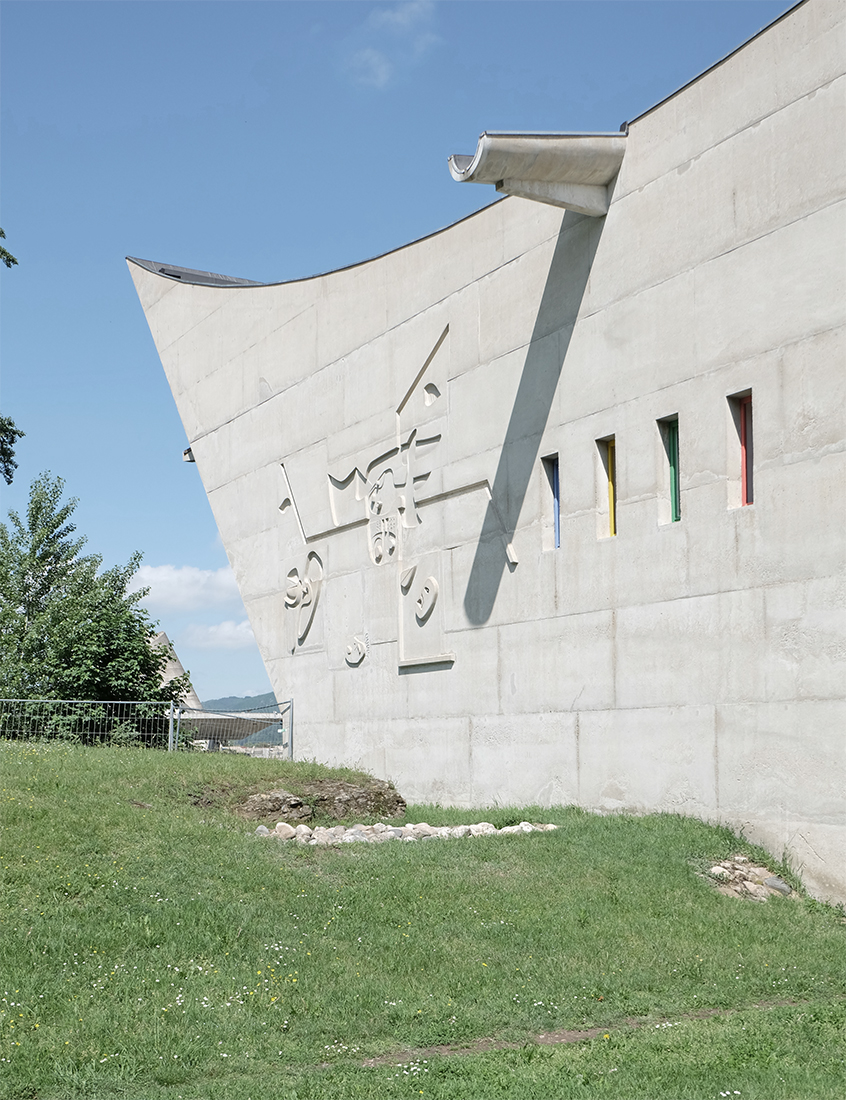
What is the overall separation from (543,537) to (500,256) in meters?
4.50

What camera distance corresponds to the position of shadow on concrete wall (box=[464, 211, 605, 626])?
1587 cm

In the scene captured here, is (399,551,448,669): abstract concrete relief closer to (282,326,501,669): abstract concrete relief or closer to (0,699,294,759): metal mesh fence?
(282,326,501,669): abstract concrete relief

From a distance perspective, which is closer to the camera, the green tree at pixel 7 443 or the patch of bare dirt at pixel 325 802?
the patch of bare dirt at pixel 325 802

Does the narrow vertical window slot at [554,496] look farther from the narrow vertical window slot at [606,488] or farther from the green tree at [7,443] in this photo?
the green tree at [7,443]

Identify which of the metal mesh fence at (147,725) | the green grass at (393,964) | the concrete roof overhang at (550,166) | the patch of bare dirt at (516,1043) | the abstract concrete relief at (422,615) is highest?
the concrete roof overhang at (550,166)

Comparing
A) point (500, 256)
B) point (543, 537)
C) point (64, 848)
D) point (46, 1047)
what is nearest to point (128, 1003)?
point (46, 1047)

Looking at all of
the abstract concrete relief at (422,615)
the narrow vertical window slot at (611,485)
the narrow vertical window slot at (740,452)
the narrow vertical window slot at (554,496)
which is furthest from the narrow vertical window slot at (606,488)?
the abstract concrete relief at (422,615)

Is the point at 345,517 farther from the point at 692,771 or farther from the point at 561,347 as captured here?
the point at 692,771

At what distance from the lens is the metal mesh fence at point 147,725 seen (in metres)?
21.8

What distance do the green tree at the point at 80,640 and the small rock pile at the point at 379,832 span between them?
11233mm

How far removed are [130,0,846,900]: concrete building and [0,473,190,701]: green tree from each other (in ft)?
17.8

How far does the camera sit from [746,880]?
12.3 meters

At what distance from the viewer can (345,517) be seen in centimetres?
2144

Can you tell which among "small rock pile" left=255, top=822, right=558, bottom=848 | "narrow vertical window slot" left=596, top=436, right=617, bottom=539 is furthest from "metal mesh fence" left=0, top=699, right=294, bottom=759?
"narrow vertical window slot" left=596, top=436, right=617, bottom=539
